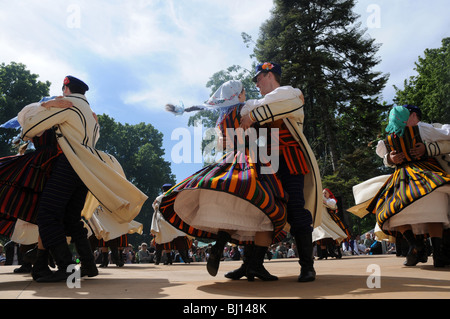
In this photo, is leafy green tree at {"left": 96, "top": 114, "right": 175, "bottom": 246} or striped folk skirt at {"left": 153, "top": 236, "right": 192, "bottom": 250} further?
leafy green tree at {"left": 96, "top": 114, "right": 175, "bottom": 246}

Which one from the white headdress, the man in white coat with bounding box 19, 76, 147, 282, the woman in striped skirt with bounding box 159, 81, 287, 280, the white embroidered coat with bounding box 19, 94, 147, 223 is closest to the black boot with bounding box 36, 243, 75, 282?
the man in white coat with bounding box 19, 76, 147, 282

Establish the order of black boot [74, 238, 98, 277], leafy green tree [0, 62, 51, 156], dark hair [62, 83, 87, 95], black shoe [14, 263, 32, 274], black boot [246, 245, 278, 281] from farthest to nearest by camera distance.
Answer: leafy green tree [0, 62, 51, 156] → black shoe [14, 263, 32, 274] → dark hair [62, 83, 87, 95] → black boot [74, 238, 98, 277] → black boot [246, 245, 278, 281]

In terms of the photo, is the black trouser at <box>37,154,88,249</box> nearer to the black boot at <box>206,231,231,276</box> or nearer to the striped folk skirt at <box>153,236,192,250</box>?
the black boot at <box>206,231,231,276</box>

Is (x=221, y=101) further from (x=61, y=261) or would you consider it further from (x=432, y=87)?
(x=432, y=87)

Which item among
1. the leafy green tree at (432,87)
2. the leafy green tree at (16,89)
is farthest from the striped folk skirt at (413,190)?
the leafy green tree at (16,89)

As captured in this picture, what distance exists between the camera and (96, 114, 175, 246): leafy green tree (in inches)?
1689

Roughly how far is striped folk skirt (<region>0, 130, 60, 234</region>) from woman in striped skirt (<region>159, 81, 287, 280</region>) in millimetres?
1284

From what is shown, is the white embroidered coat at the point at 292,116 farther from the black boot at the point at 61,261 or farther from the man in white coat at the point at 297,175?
the black boot at the point at 61,261

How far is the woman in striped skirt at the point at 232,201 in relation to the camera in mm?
2820

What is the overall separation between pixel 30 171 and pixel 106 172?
2.29 ft

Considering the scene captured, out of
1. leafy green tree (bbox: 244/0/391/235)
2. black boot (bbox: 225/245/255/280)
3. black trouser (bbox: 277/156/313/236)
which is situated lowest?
black boot (bbox: 225/245/255/280)

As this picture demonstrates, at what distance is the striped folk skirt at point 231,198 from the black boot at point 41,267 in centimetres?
121
